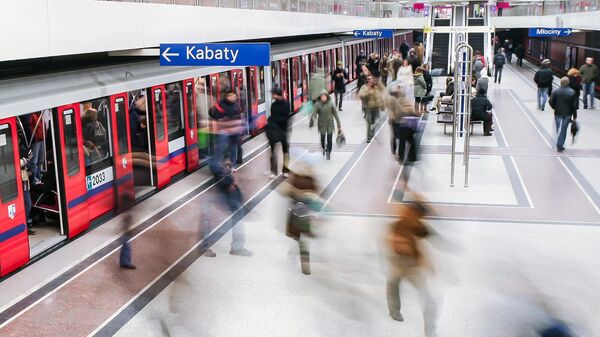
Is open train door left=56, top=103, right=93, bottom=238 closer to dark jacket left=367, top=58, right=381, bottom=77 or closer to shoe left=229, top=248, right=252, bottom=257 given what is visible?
shoe left=229, top=248, right=252, bottom=257

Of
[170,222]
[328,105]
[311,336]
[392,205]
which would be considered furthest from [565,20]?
[311,336]

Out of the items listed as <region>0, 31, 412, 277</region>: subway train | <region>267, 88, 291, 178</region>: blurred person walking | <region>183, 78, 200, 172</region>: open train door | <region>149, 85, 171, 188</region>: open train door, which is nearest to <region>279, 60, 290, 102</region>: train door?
<region>0, 31, 412, 277</region>: subway train

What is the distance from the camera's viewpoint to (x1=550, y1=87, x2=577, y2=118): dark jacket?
17172mm

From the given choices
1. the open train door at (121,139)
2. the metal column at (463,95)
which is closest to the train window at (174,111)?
the open train door at (121,139)

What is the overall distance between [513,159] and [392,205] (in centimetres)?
531

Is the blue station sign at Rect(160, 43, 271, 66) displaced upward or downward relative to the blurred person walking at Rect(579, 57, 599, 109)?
upward

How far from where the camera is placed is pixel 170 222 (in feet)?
39.0

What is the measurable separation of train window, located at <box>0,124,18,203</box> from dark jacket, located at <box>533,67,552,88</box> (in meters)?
19.1

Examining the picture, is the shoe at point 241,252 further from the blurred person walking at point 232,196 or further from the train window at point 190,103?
the train window at point 190,103

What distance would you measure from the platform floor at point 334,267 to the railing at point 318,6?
3859mm

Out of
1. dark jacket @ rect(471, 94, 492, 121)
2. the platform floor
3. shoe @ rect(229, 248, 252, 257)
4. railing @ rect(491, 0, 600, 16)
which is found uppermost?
railing @ rect(491, 0, 600, 16)

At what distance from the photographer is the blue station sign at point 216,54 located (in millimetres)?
12307

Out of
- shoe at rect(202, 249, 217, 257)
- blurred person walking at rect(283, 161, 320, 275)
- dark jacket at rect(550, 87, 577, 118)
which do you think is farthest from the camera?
dark jacket at rect(550, 87, 577, 118)

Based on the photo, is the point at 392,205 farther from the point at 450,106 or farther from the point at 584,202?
the point at 450,106
